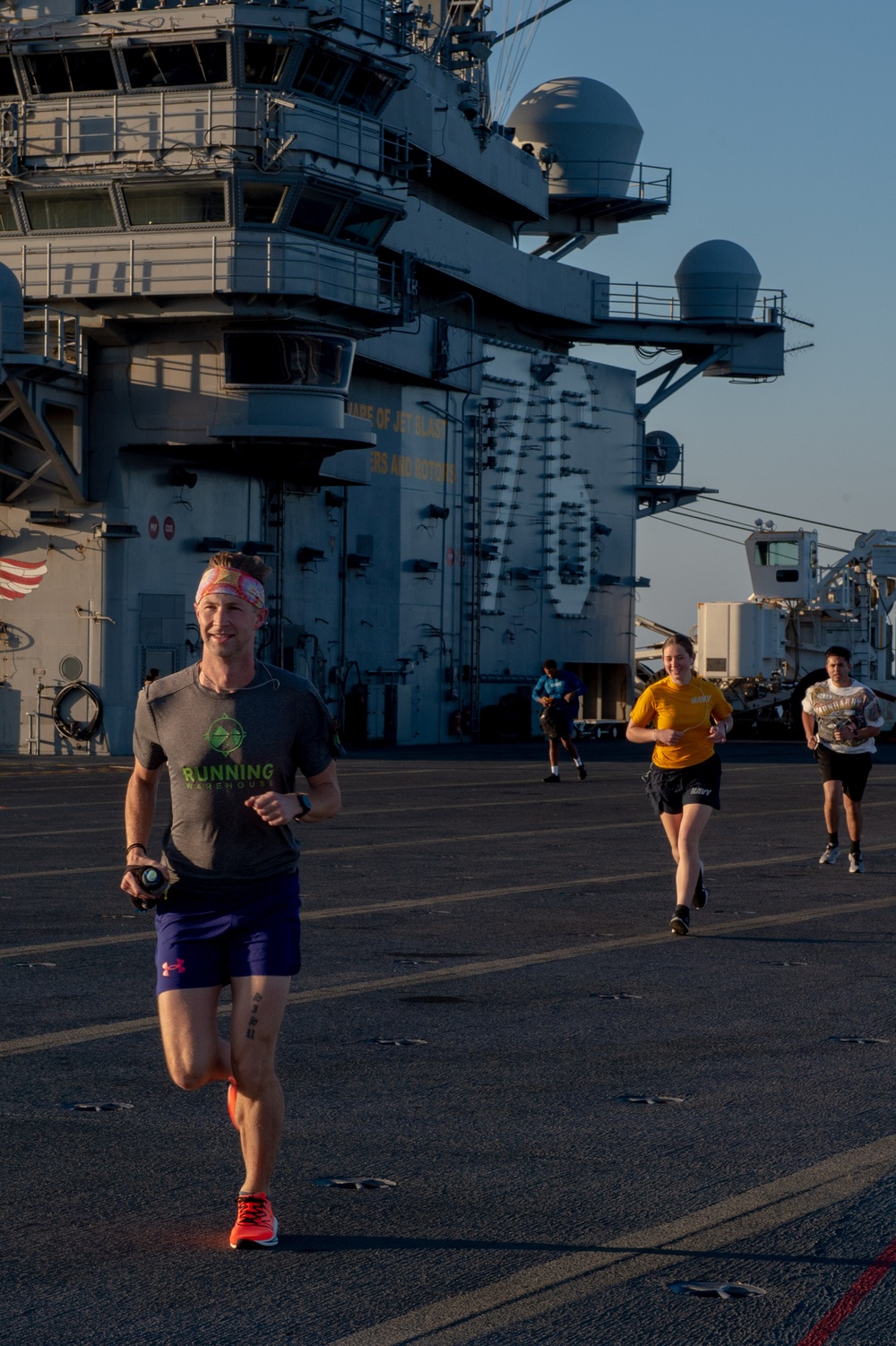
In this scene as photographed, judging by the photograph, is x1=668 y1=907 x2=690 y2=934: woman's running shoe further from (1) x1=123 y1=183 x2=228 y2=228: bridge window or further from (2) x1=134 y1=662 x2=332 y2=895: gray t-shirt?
(1) x1=123 y1=183 x2=228 y2=228: bridge window

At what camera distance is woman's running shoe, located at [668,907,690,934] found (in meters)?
12.1

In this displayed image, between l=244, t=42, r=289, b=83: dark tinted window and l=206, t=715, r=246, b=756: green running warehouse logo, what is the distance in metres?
29.5

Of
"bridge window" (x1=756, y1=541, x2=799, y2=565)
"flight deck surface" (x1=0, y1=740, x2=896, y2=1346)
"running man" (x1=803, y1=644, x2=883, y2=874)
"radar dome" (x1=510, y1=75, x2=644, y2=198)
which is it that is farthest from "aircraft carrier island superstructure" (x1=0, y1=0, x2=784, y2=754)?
"flight deck surface" (x1=0, y1=740, x2=896, y2=1346)

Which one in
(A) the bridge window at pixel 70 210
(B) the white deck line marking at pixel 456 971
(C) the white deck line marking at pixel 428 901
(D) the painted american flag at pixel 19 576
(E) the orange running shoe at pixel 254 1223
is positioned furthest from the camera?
(D) the painted american flag at pixel 19 576

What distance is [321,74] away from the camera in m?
33.7

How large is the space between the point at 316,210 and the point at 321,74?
8.35ft

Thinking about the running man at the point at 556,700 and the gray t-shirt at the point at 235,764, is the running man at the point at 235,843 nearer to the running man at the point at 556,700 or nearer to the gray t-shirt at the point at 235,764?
the gray t-shirt at the point at 235,764

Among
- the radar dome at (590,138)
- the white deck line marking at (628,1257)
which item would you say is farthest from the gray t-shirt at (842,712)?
the radar dome at (590,138)

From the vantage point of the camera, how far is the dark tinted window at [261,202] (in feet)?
108

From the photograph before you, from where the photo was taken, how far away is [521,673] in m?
46.7

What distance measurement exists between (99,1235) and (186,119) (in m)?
30.0

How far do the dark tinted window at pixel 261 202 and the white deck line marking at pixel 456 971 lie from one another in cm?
2217

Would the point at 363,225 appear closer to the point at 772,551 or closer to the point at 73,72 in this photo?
the point at 73,72

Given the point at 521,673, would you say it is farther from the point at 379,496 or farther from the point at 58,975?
the point at 58,975
